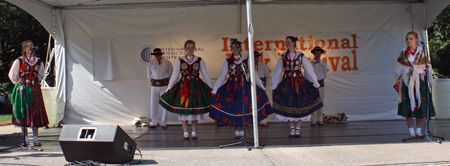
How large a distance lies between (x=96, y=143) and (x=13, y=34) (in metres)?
11.8

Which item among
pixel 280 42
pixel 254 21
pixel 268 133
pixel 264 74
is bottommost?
pixel 268 133

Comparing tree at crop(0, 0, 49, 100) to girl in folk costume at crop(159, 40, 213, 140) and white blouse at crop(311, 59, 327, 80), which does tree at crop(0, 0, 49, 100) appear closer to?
girl in folk costume at crop(159, 40, 213, 140)

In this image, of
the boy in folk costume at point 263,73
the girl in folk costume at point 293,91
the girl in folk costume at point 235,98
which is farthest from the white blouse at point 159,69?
the girl in folk costume at point 293,91

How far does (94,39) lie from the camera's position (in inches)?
266

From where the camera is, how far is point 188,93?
14.9ft

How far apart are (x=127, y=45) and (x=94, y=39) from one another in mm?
650

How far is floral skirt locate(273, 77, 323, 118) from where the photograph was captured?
182 inches

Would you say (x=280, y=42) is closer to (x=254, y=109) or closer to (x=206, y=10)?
(x=206, y=10)

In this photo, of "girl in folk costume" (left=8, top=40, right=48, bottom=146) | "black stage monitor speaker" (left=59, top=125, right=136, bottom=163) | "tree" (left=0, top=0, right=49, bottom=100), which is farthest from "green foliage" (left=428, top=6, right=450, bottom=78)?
"tree" (left=0, top=0, right=49, bottom=100)

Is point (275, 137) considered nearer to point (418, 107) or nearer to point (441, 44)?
point (418, 107)

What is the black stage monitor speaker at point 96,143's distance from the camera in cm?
289

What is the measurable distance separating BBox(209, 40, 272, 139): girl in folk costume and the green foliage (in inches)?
383

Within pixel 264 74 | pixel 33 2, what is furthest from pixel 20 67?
pixel 264 74

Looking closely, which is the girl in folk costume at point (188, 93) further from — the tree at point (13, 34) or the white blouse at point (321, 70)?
the tree at point (13, 34)
